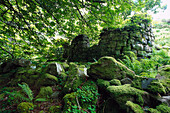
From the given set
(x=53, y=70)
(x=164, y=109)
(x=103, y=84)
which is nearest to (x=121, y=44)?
(x=103, y=84)

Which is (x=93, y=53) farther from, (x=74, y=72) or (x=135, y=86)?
(x=135, y=86)

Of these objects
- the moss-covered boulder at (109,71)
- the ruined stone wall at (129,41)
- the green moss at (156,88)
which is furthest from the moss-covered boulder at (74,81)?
the ruined stone wall at (129,41)

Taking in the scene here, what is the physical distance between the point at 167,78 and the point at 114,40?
4.20 metres

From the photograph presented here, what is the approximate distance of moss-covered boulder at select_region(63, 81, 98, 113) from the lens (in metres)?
2.15

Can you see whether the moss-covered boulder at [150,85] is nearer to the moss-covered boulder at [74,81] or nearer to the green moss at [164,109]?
the green moss at [164,109]

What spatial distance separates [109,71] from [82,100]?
56.8 inches

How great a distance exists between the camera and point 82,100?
234 cm

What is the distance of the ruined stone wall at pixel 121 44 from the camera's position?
18.8 ft

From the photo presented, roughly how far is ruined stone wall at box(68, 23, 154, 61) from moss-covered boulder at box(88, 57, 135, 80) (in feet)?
8.89

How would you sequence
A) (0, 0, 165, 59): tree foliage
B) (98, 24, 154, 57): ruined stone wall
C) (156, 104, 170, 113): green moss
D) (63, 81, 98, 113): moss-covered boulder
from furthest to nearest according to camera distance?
(98, 24, 154, 57): ruined stone wall → (0, 0, 165, 59): tree foliage → (63, 81, 98, 113): moss-covered boulder → (156, 104, 170, 113): green moss

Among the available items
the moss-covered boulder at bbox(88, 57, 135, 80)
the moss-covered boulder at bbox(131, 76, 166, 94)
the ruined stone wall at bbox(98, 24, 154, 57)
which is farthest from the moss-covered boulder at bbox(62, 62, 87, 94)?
the ruined stone wall at bbox(98, 24, 154, 57)

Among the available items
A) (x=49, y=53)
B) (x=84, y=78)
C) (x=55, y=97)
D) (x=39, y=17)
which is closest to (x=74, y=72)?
(x=84, y=78)

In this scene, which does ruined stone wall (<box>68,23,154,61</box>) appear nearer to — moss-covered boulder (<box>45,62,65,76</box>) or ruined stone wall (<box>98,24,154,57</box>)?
ruined stone wall (<box>98,24,154,57</box>)

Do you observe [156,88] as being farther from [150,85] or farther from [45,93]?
[45,93]
